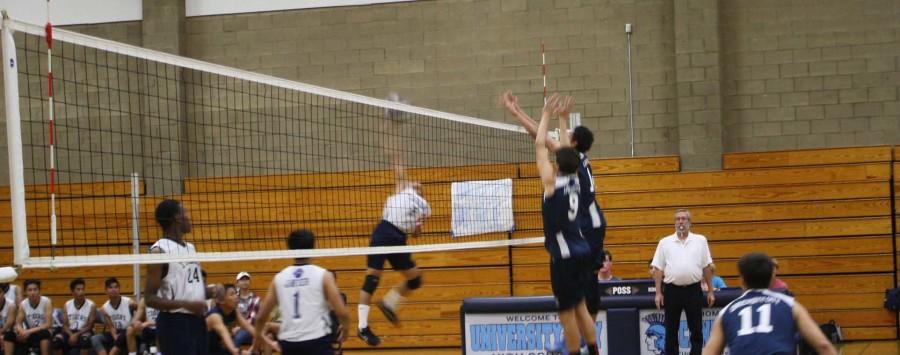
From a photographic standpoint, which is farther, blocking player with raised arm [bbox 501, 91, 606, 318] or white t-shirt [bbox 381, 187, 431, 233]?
white t-shirt [bbox 381, 187, 431, 233]

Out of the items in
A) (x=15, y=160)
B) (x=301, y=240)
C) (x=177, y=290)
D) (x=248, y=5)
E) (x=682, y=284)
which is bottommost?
(x=682, y=284)

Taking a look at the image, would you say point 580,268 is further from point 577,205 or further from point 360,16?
point 360,16

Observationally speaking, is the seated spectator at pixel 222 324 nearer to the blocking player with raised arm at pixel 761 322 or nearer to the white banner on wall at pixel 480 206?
the white banner on wall at pixel 480 206

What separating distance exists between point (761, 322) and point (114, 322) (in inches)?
489

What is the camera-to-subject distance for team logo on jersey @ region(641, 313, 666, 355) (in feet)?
40.5

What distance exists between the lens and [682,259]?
11938 millimetres

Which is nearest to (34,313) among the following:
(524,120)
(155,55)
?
(155,55)

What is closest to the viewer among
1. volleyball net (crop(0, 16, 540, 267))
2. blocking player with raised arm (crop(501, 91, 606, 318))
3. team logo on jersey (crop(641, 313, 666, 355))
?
blocking player with raised arm (crop(501, 91, 606, 318))

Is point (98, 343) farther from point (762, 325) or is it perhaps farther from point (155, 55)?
point (762, 325)

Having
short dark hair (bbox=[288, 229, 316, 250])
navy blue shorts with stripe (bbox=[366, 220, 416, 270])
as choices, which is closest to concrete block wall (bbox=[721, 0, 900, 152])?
navy blue shorts with stripe (bbox=[366, 220, 416, 270])

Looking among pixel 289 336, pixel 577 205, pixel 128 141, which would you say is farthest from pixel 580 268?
pixel 128 141

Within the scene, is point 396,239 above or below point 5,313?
above

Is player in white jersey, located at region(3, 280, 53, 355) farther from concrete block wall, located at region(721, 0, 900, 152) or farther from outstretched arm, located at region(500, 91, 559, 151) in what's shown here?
concrete block wall, located at region(721, 0, 900, 152)

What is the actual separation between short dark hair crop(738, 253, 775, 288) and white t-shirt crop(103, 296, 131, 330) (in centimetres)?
1217
